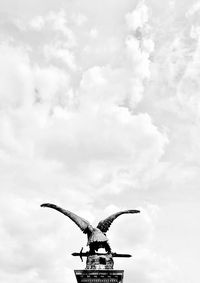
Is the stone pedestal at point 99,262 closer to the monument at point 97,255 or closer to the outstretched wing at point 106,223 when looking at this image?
the monument at point 97,255

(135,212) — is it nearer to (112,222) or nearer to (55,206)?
(112,222)

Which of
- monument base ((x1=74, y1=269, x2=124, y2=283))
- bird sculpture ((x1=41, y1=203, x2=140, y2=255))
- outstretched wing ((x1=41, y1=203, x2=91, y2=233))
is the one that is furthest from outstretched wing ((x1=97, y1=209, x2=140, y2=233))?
monument base ((x1=74, y1=269, x2=124, y2=283))

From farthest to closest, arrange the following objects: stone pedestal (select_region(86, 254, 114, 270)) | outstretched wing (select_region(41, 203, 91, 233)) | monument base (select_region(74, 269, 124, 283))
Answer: outstretched wing (select_region(41, 203, 91, 233))
stone pedestal (select_region(86, 254, 114, 270))
monument base (select_region(74, 269, 124, 283))

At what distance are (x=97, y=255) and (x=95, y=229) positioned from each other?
6.58 ft

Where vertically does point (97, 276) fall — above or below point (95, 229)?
below

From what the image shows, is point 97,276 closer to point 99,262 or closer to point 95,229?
point 99,262

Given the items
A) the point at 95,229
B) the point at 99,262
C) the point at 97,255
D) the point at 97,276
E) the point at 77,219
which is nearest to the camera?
the point at 97,276

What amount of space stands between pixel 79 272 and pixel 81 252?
8.48 ft

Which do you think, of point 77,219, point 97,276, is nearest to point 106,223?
point 77,219

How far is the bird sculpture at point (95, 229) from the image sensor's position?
37.0m

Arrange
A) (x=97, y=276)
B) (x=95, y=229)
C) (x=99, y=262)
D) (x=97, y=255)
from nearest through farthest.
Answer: (x=97, y=276)
(x=99, y=262)
(x=97, y=255)
(x=95, y=229)

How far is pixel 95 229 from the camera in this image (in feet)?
124

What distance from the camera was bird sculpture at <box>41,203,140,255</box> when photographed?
37.0m

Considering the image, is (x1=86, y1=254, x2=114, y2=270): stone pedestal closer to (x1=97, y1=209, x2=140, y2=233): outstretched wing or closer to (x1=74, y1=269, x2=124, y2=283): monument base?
(x1=74, y1=269, x2=124, y2=283): monument base
